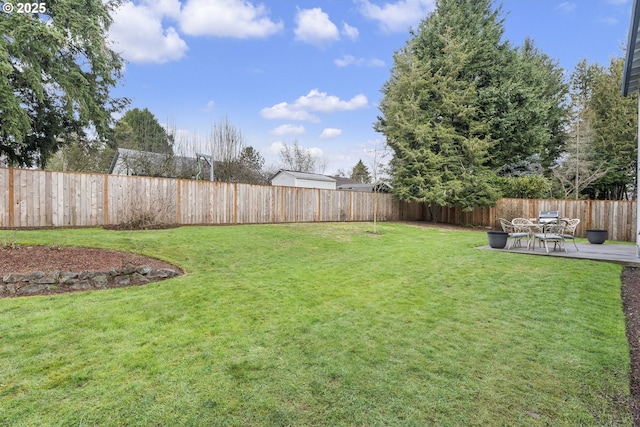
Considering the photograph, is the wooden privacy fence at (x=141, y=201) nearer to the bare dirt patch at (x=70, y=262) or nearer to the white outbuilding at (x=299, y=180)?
the bare dirt patch at (x=70, y=262)

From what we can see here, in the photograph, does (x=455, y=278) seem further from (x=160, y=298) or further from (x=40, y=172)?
(x=40, y=172)

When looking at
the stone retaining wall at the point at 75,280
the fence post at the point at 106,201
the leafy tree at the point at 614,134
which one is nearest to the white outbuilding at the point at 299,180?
the fence post at the point at 106,201

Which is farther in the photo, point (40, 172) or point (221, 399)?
point (40, 172)

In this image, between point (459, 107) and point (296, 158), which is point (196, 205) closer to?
point (459, 107)

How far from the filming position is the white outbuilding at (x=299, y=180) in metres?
26.8

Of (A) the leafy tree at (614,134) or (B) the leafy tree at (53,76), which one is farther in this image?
(A) the leafy tree at (614,134)

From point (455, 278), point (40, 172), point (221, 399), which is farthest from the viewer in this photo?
point (40, 172)

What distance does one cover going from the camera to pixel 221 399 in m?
2.13

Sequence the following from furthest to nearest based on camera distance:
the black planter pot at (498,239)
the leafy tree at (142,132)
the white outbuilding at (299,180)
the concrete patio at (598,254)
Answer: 1. the white outbuilding at (299,180)
2. the leafy tree at (142,132)
3. the black planter pot at (498,239)
4. the concrete patio at (598,254)

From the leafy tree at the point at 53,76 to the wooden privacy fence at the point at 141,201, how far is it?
61.7 inches

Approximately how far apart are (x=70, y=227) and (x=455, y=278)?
1017 cm

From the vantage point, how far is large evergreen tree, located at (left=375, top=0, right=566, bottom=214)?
16094 millimetres

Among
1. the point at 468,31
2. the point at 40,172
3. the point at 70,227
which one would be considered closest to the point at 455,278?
the point at 70,227

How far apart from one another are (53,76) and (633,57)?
15.4m
